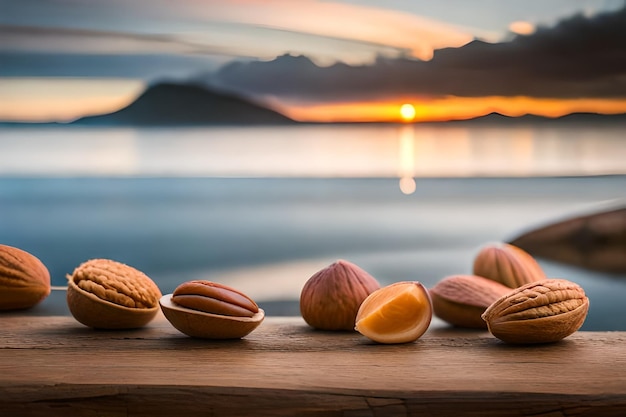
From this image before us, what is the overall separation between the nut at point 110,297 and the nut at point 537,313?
11.8 inches

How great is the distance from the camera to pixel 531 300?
589 millimetres

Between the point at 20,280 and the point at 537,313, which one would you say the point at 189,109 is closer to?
the point at 20,280

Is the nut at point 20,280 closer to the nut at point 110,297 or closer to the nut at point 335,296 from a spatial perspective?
the nut at point 110,297

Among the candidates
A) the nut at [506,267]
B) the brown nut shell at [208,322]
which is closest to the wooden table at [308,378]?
the brown nut shell at [208,322]

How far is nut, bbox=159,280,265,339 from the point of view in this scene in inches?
23.9

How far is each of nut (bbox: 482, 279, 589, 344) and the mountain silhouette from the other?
0.37 metres

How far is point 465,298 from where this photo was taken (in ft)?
2.22

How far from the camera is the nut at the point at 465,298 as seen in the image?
67cm

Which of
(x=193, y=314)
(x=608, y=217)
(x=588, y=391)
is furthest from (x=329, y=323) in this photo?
(x=608, y=217)

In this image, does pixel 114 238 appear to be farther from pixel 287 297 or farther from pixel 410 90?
pixel 410 90

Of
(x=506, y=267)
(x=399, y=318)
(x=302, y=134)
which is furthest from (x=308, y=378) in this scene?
(x=302, y=134)

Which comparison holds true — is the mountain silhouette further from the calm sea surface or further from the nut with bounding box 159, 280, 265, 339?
the nut with bounding box 159, 280, 265, 339

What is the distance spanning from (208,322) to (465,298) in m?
0.24

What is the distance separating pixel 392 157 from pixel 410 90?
8 centimetres
